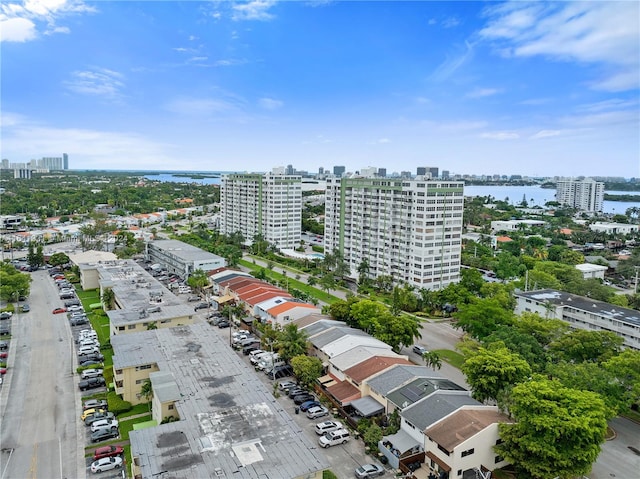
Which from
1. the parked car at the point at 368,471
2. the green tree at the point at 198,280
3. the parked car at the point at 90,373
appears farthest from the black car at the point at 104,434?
the green tree at the point at 198,280

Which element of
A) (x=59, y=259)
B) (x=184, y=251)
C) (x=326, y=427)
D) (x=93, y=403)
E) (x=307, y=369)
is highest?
(x=184, y=251)

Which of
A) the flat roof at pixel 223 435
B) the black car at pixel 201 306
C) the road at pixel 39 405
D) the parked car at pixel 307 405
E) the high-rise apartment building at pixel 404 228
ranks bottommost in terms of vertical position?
the road at pixel 39 405

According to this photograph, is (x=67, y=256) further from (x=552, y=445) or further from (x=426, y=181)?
(x=552, y=445)

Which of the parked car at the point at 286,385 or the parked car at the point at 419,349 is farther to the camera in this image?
the parked car at the point at 419,349

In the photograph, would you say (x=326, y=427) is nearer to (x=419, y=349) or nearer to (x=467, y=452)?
(x=467, y=452)

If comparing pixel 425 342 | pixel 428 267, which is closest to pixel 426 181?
pixel 428 267

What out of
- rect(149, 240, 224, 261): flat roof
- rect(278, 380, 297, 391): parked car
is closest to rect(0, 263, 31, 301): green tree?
rect(149, 240, 224, 261): flat roof

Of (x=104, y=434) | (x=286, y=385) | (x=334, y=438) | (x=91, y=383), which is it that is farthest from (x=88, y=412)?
(x=334, y=438)

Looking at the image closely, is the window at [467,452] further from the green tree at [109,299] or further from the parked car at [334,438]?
the green tree at [109,299]
